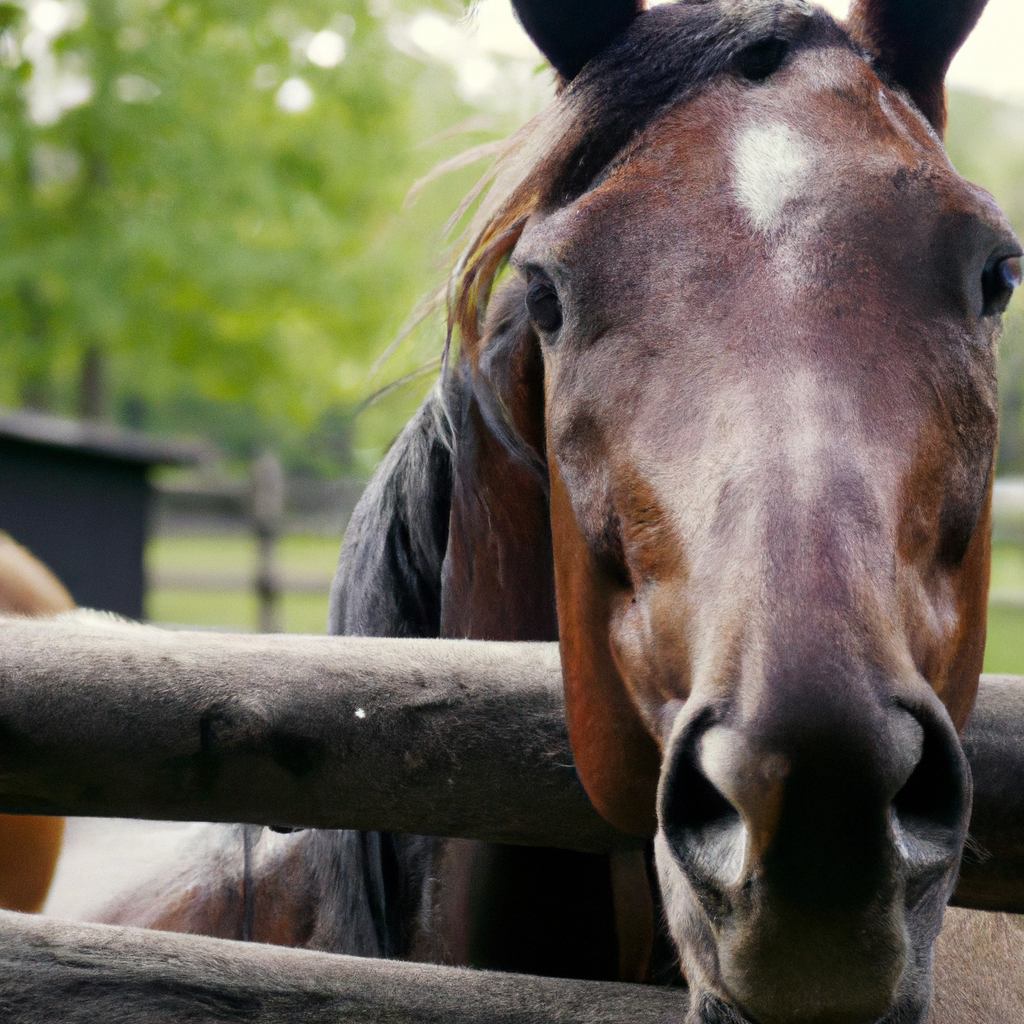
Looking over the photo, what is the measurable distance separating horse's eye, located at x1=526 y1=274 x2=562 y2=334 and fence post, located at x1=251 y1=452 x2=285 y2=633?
10303mm

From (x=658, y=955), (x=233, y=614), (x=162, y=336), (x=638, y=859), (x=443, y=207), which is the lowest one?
(x=233, y=614)

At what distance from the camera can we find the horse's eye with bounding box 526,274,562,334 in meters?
1.27

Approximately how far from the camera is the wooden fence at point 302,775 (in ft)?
3.75

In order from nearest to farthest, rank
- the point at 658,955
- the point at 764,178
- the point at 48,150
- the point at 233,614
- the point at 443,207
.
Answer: the point at 764,178, the point at 658,955, the point at 443,207, the point at 48,150, the point at 233,614

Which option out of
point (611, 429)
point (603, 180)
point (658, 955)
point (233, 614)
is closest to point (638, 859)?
point (658, 955)

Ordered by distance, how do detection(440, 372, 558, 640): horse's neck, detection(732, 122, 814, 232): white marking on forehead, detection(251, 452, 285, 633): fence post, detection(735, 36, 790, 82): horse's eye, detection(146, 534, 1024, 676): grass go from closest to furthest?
detection(732, 122, 814, 232): white marking on forehead
detection(735, 36, 790, 82): horse's eye
detection(440, 372, 558, 640): horse's neck
detection(251, 452, 285, 633): fence post
detection(146, 534, 1024, 676): grass

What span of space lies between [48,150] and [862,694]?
1179 cm

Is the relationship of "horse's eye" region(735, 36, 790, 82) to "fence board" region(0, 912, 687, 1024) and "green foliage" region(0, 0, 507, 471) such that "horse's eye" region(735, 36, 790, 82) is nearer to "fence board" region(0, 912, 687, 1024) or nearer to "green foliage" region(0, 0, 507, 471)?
"fence board" region(0, 912, 687, 1024)

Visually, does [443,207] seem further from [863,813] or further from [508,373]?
[863,813]

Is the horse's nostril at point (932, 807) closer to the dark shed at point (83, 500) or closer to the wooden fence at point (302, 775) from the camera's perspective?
the wooden fence at point (302, 775)

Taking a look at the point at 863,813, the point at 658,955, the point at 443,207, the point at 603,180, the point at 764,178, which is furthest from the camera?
the point at 443,207

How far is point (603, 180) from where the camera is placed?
127 cm

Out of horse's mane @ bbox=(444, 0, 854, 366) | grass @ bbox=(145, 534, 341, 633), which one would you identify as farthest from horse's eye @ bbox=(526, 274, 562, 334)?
grass @ bbox=(145, 534, 341, 633)

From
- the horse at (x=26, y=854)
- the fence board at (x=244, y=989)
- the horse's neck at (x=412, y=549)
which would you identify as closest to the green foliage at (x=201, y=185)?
the horse at (x=26, y=854)
